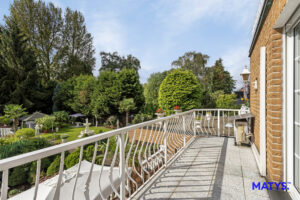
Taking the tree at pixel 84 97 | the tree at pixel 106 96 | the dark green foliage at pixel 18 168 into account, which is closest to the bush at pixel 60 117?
the tree at pixel 84 97

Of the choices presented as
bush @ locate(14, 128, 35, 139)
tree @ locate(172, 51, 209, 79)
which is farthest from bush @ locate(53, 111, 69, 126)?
tree @ locate(172, 51, 209, 79)

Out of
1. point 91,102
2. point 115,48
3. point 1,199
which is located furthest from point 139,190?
point 115,48

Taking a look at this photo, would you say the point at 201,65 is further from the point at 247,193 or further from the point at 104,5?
the point at 247,193

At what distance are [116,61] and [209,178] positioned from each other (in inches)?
913

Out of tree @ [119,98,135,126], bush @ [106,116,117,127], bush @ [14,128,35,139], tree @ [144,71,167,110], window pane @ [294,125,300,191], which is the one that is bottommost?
bush @ [14,128,35,139]

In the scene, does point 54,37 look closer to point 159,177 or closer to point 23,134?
point 23,134

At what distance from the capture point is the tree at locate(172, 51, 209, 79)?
19750mm

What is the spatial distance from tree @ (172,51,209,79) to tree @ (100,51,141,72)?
7143mm

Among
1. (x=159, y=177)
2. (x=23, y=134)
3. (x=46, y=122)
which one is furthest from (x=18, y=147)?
(x=46, y=122)

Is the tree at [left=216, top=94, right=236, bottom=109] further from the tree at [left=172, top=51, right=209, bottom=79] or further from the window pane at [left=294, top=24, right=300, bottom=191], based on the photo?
the window pane at [left=294, top=24, right=300, bottom=191]

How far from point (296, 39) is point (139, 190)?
7.37 ft

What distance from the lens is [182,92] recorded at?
30.3 feet

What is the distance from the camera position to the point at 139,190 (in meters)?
1.96

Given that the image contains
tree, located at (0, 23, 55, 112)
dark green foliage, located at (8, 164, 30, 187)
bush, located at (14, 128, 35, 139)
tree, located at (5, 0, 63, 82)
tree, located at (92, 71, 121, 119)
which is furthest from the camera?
tree, located at (5, 0, 63, 82)
